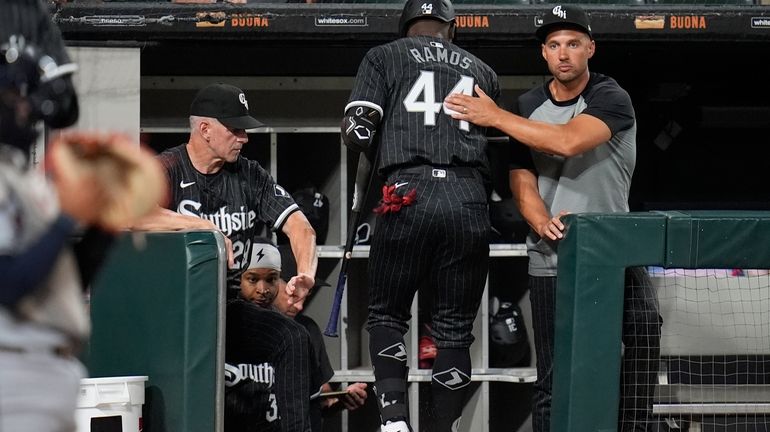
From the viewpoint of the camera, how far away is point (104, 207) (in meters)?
2.04

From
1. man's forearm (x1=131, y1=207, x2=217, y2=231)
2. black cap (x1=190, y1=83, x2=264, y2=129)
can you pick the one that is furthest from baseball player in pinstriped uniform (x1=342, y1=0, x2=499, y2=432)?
man's forearm (x1=131, y1=207, x2=217, y2=231)

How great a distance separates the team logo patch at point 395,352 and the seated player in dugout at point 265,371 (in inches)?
14.9

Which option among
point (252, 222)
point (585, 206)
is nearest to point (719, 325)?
point (585, 206)

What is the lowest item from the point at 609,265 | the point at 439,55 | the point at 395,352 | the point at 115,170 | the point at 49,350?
the point at 395,352

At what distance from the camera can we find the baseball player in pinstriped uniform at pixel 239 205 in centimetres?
411

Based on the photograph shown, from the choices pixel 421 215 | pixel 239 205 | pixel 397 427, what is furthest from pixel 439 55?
pixel 397 427

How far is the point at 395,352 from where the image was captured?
390cm

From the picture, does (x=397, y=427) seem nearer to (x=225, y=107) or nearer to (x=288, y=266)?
(x=225, y=107)

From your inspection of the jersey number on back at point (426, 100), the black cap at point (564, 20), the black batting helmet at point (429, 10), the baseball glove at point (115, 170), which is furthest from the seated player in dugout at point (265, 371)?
the baseball glove at point (115, 170)

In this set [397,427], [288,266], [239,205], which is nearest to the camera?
[397,427]

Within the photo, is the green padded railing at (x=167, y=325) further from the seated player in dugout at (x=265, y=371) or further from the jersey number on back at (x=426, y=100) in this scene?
the jersey number on back at (x=426, y=100)

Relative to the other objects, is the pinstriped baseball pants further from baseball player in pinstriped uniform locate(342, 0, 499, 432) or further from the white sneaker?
the white sneaker

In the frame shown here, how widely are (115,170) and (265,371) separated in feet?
7.58

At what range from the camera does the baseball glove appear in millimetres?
2014
